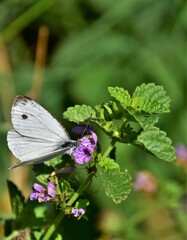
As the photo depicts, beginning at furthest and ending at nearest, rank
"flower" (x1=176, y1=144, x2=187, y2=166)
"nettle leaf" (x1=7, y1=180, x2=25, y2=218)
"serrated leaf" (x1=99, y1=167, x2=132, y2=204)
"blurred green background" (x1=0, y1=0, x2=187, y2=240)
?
"blurred green background" (x1=0, y1=0, x2=187, y2=240) < "flower" (x1=176, y1=144, x2=187, y2=166) < "nettle leaf" (x1=7, y1=180, x2=25, y2=218) < "serrated leaf" (x1=99, y1=167, x2=132, y2=204)

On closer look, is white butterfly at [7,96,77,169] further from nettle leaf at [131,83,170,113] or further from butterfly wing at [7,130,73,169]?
nettle leaf at [131,83,170,113]

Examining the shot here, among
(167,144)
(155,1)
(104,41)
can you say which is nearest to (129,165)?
(104,41)

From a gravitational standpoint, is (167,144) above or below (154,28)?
below

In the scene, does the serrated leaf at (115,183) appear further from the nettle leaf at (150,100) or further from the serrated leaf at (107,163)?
the nettle leaf at (150,100)

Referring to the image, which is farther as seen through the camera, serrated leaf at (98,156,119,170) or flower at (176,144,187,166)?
flower at (176,144,187,166)

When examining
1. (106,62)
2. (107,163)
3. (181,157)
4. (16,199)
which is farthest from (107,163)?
(106,62)

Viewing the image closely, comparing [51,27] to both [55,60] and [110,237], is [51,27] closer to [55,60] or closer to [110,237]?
[55,60]

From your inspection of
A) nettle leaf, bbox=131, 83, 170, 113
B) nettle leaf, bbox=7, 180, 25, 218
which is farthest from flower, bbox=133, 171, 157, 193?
nettle leaf, bbox=131, 83, 170, 113
